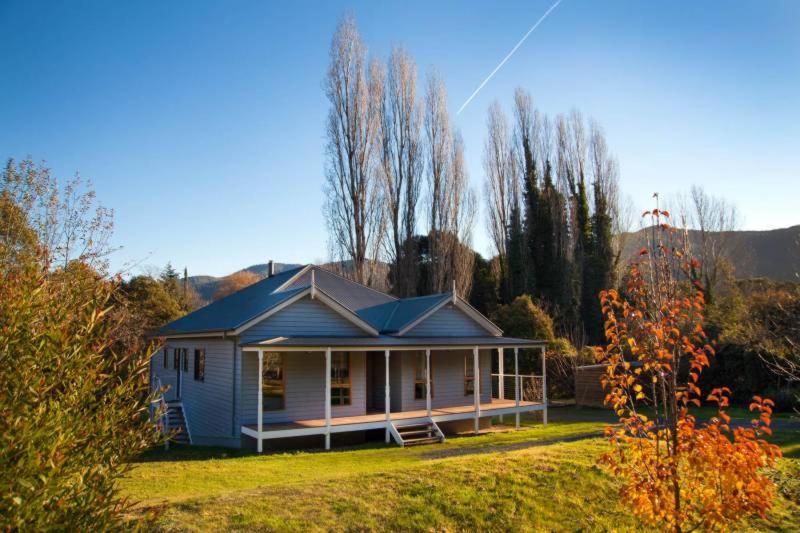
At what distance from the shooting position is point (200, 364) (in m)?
19.1

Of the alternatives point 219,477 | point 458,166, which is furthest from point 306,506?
point 458,166

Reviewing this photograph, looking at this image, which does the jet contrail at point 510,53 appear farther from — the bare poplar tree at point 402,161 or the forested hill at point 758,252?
the forested hill at point 758,252

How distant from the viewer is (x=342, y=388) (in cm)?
1756

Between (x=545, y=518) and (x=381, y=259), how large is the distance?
89.3 feet

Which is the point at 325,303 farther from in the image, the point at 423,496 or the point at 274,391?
the point at 423,496

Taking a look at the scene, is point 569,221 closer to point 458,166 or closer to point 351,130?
point 458,166

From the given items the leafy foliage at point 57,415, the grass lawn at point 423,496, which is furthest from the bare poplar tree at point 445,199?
the leafy foliage at point 57,415

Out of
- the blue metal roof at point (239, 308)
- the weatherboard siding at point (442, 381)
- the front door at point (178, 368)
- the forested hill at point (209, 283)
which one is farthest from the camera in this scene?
the forested hill at point (209, 283)

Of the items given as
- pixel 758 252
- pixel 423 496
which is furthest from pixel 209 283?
pixel 423 496

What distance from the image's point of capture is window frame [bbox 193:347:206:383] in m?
18.7

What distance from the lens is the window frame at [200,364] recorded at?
737 inches

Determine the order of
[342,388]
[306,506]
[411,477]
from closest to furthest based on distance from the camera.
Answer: [306,506]
[411,477]
[342,388]

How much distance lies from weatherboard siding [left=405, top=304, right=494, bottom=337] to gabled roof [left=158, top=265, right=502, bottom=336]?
19 centimetres

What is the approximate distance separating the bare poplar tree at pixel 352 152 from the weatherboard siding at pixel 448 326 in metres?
12.8
